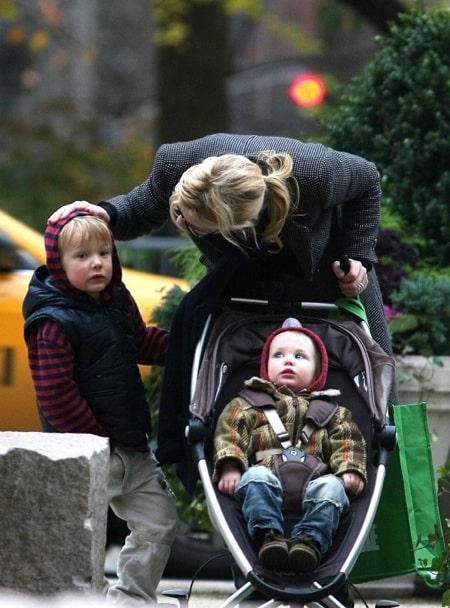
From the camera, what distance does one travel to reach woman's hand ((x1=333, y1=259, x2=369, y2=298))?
5.05 m

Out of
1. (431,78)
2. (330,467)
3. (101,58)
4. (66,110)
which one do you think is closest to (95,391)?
(330,467)

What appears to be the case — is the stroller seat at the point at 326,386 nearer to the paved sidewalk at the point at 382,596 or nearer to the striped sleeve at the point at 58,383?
the striped sleeve at the point at 58,383

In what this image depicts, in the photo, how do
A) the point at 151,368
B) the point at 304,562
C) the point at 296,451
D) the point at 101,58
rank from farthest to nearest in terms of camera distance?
1. the point at 101,58
2. the point at 151,368
3. the point at 296,451
4. the point at 304,562

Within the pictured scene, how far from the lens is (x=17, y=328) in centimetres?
732

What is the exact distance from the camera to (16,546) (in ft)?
15.0

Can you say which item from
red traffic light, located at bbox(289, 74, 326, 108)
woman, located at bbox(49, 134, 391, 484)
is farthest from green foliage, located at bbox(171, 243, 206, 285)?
red traffic light, located at bbox(289, 74, 326, 108)

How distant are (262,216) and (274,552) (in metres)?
1.05

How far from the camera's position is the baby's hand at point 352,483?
4738 millimetres

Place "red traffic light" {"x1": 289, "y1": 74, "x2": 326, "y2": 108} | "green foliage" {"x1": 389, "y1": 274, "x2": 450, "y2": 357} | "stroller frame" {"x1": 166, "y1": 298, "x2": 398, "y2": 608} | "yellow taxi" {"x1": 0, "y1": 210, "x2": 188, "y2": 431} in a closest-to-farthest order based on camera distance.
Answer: "stroller frame" {"x1": 166, "y1": 298, "x2": 398, "y2": 608} → "green foliage" {"x1": 389, "y1": 274, "x2": 450, "y2": 357} → "yellow taxi" {"x1": 0, "y1": 210, "x2": 188, "y2": 431} → "red traffic light" {"x1": 289, "y1": 74, "x2": 326, "y2": 108}

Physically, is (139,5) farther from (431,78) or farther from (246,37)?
(431,78)

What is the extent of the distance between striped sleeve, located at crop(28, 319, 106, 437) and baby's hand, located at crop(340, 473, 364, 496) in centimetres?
93

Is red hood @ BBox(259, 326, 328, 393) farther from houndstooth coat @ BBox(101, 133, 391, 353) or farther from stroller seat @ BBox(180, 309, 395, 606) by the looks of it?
houndstooth coat @ BBox(101, 133, 391, 353)

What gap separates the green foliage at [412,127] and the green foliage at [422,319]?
27.0 inches

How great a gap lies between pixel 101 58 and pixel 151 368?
14.4m
